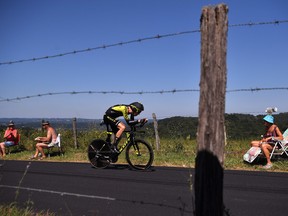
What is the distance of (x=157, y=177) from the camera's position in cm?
909

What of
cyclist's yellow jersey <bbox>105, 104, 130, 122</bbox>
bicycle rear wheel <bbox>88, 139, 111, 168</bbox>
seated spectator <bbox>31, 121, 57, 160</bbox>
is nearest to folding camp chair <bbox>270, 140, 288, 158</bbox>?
cyclist's yellow jersey <bbox>105, 104, 130, 122</bbox>

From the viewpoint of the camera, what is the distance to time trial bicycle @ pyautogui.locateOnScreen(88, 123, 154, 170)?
1020 cm

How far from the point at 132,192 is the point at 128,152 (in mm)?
2719

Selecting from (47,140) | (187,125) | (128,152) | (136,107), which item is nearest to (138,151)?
(128,152)

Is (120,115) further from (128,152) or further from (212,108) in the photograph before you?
(212,108)

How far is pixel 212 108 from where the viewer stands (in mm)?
3232

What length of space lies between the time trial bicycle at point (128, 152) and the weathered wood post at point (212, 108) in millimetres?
6552

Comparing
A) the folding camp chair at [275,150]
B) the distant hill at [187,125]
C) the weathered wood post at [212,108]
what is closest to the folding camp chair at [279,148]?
the folding camp chair at [275,150]

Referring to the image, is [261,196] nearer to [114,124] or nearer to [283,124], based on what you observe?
[114,124]

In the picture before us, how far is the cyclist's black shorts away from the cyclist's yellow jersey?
0.08 meters

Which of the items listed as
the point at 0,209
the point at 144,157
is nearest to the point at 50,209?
the point at 0,209

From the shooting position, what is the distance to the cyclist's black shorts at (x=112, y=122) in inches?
412

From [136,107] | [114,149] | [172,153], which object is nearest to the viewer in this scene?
[136,107]

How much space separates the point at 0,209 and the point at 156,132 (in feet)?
30.4
